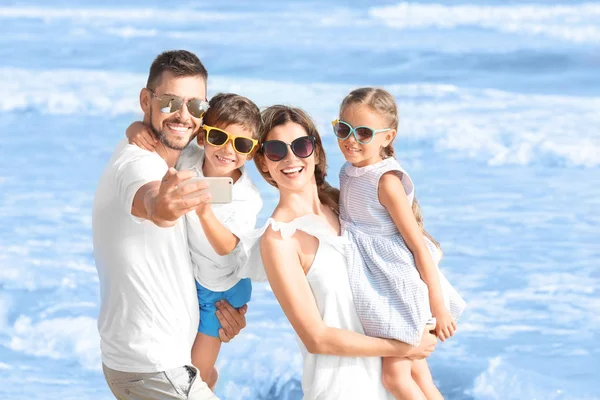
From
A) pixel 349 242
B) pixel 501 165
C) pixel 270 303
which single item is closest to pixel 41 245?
pixel 270 303

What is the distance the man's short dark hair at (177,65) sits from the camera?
3.76m

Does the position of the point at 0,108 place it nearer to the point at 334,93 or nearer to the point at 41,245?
the point at 41,245

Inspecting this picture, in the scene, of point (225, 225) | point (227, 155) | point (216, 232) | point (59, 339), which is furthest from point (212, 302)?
point (59, 339)

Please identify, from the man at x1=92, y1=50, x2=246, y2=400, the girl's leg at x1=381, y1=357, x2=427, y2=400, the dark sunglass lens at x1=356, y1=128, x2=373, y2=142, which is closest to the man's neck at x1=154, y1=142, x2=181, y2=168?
the man at x1=92, y1=50, x2=246, y2=400

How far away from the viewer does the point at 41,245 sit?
16.2 metres

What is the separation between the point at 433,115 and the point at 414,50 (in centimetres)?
244

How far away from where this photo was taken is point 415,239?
3.80 m

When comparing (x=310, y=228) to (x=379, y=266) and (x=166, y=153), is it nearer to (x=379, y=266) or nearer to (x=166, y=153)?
(x=379, y=266)

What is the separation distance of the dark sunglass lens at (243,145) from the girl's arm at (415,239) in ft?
1.84

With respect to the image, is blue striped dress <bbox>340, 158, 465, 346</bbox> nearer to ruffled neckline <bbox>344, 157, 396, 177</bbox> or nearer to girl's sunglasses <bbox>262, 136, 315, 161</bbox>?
ruffled neckline <bbox>344, 157, 396, 177</bbox>

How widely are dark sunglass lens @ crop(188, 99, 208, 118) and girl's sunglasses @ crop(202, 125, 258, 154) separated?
0.07 metres

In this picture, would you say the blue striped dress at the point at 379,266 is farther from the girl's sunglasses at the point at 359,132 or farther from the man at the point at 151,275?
the man at the point at 151,275

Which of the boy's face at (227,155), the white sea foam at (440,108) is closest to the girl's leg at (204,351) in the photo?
the boy's face at (227,155)

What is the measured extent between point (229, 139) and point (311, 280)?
654 mm
